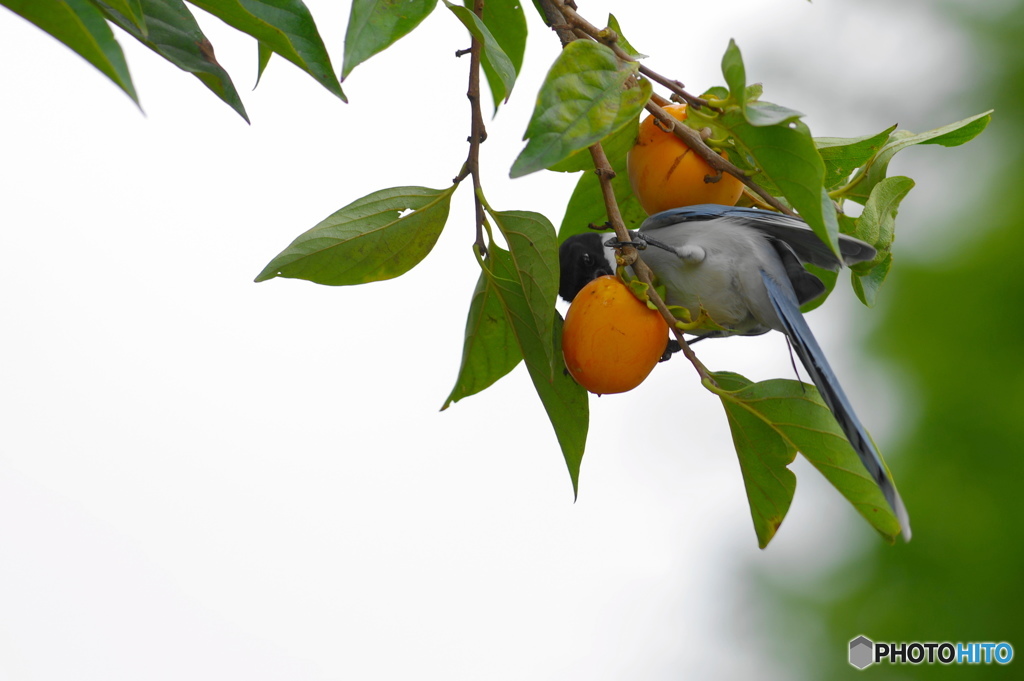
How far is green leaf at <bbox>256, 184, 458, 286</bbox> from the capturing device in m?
1.04

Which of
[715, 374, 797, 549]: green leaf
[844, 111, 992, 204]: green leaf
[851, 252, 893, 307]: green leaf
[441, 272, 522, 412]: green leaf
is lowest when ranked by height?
[715, 374, 797, 549]: green leaf

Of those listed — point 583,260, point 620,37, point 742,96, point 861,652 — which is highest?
point 620,37

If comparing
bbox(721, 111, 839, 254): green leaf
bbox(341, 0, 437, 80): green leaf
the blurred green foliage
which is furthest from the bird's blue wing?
the blurred green foliage

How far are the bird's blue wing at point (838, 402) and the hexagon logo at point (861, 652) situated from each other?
3.12 metres

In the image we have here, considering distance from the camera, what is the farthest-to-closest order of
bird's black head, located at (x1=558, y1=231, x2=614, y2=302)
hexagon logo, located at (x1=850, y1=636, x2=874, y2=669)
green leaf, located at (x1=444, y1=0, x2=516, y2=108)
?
hexagon logo, located at (x1=850, y1=636, x2=874, y2=669) → bird's black head, located at (x1=558, y1=231, x2=614, y2=302) → green leaf, located at (x1=444, y1=0, x2=516, y2=108)

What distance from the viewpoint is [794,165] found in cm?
90

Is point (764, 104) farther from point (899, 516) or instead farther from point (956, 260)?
point (956, 260)

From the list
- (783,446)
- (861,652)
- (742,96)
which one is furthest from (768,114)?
(861,652)

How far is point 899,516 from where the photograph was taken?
96 cm

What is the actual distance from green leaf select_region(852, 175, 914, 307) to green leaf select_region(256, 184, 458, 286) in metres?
0.49

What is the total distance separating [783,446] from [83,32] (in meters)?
0.84

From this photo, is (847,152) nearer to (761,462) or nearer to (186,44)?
(761,462)

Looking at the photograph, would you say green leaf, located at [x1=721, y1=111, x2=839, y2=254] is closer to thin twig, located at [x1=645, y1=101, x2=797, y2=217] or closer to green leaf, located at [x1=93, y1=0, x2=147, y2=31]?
thin twig, located at [x1=645, y1=101, x2=797, y2=217]

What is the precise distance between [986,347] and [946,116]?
195cm
